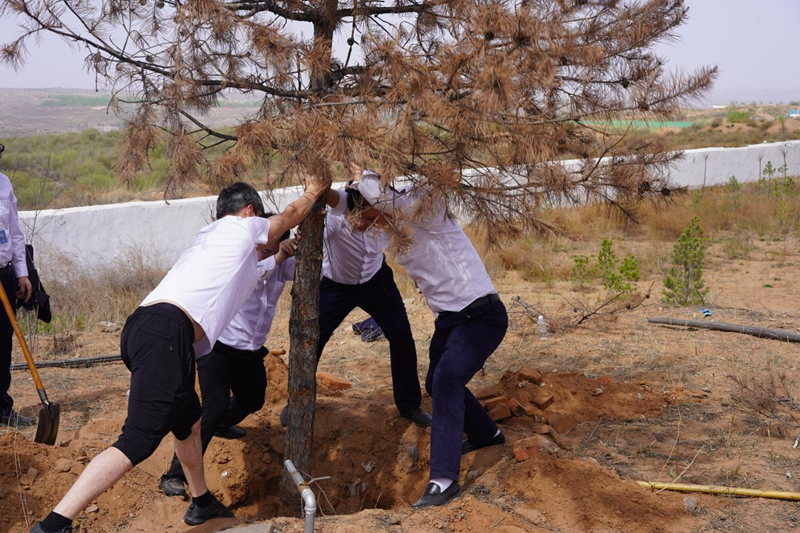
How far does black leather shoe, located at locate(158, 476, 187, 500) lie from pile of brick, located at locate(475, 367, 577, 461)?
66.9 inches

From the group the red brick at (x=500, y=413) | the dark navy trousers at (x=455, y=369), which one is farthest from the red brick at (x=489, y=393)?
the dark navy trousers at (x=455, y=369)

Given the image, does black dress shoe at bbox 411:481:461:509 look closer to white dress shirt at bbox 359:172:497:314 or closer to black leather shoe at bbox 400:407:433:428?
white dress shirt at bbox 359:172:497:314

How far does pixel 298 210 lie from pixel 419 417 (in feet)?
5.52

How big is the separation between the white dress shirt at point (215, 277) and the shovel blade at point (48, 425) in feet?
4.59

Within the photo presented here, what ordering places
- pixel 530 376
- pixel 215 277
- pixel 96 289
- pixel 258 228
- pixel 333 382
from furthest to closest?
pixel 96 289 < pixel 333 382 < pixel 530 376 < pixel 258 228 < pixel 215 277

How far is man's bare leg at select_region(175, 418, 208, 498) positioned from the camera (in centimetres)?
332

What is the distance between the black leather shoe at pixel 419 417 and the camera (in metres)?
4.40

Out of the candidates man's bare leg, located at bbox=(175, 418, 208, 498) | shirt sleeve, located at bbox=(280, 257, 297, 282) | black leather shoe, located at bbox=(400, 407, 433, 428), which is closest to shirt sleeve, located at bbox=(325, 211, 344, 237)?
shirt sleeve, located at bbox=(280, 257, 297, 282)

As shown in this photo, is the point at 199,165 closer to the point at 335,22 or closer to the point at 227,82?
the point at 227,82

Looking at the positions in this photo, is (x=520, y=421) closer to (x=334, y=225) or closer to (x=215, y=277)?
(x=334, y=225)

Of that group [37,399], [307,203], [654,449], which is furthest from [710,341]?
[37,399]

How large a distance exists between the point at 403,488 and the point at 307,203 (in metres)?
1.78

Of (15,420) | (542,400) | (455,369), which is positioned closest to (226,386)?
(455,369)

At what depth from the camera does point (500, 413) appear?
435 centimetres
